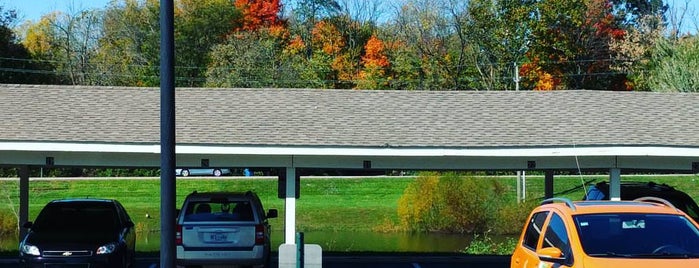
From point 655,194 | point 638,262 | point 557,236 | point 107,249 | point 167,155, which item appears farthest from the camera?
point 655,194

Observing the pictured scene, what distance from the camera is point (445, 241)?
37625 mm

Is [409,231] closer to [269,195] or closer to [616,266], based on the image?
[269,195]

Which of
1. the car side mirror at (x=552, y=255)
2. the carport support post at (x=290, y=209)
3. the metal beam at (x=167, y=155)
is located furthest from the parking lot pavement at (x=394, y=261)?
the metal beam at (x=167, y=155)

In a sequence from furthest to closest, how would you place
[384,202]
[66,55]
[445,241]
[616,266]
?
[66,55] → [384,202] → [445,241] → [616,266]

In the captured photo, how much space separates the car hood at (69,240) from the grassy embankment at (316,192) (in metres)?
26.4

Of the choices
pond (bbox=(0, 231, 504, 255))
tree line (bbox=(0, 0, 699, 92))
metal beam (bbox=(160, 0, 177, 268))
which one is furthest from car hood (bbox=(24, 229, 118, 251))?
tree line (bbox=(0, 0, 699, 92))

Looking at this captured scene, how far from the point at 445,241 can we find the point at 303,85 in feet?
75.0

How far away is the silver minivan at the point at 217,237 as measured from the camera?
59.7 ft

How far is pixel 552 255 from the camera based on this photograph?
10102mm

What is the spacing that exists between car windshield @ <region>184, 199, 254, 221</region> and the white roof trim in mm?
1188

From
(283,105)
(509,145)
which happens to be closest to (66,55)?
(283,105)

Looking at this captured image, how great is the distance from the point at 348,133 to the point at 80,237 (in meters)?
5.24

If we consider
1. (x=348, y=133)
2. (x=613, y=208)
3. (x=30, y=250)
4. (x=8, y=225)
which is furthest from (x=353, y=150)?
(x=8, y=225)

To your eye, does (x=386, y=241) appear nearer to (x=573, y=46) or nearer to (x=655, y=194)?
(x=655, y=194)
